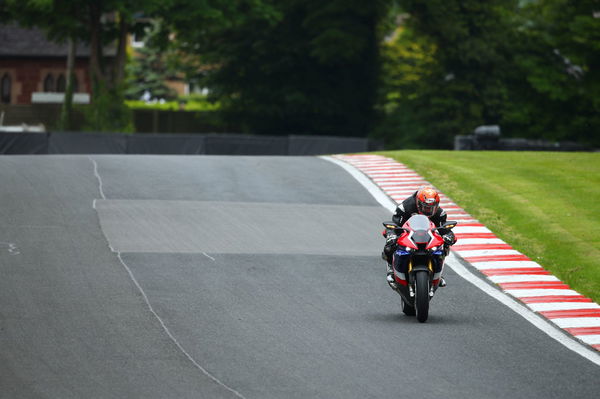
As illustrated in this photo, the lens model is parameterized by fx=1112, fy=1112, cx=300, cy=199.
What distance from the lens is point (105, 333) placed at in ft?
42.7

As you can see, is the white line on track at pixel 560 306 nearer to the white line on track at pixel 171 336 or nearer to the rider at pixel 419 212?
the rider at pixel 419 212

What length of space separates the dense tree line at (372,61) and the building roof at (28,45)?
9.37m

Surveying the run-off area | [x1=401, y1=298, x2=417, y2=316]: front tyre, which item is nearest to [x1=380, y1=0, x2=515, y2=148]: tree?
the run-off area

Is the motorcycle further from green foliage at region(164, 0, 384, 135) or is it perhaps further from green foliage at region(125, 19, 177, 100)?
green foliage at region(125, 19, 177, 100)

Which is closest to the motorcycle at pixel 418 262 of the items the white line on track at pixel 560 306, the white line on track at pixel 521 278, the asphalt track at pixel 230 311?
the asphalt track at pixel 230 311

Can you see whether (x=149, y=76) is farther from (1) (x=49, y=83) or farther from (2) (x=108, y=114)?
(2) (x=108, y=114)

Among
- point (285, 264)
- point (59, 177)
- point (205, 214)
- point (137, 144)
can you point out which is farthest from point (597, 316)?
point (137, 144)

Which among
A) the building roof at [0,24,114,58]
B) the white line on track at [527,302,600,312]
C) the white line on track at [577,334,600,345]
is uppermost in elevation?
the building roof at [0,24,114,58]

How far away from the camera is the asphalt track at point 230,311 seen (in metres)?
11.0

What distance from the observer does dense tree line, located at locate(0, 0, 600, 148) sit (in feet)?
169

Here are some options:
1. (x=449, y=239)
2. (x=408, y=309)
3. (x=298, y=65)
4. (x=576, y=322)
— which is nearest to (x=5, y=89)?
(x=298, y=65)

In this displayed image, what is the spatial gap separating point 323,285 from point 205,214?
6971 mm

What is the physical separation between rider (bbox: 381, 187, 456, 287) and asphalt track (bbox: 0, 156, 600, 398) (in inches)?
31.4

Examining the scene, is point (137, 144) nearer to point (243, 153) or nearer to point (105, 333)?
point (243, 153)
